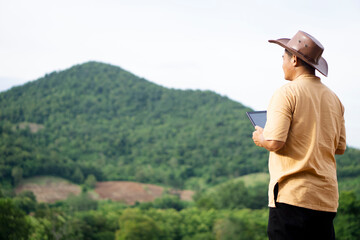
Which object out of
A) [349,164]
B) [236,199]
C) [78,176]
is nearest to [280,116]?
[236,199]

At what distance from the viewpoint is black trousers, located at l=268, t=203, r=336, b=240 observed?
1.41 meters

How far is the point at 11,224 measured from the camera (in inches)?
719

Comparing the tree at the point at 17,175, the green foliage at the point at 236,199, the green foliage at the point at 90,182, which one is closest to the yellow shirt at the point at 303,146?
the green foliage at the point at 236,199

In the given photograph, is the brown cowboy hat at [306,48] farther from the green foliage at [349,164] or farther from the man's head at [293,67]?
the green foliage at [349,164]

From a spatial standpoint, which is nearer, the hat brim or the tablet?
the hat brim

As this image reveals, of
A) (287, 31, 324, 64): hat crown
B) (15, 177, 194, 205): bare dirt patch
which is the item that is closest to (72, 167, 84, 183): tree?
(15, 177, 194, 205): bare dirt patch

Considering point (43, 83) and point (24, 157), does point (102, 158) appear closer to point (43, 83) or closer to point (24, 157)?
point (24, 157)

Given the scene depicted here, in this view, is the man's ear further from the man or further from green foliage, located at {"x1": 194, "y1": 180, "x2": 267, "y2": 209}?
green foliage, located at {"x1": 194, "y1": 180, "x2": 267, "y2": 209}

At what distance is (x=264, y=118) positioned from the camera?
66.7 inches

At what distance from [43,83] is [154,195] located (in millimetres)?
38379

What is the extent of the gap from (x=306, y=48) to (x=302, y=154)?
0.38 metres

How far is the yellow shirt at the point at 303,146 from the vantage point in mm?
1400

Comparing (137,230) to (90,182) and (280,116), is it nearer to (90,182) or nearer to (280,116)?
(90,182)

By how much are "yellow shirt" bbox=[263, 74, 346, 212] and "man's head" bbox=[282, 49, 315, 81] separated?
2.7 inches
